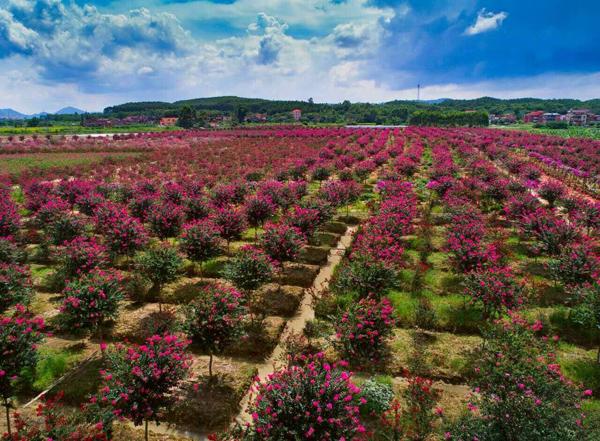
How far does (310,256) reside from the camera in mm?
16234

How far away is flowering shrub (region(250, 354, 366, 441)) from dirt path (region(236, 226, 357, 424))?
0.88 meters

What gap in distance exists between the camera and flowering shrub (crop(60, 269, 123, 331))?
8898mm

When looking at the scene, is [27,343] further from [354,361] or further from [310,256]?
[310,256]

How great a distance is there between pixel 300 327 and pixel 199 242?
15.1 feet

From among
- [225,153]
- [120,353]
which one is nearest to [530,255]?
[120,353]

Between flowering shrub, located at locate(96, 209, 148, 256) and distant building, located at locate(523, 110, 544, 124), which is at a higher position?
distant building, located at locate(523, 110, 544, 124)

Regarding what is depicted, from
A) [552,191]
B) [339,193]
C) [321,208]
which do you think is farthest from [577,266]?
[552,191]

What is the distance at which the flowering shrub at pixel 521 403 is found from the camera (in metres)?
5.22

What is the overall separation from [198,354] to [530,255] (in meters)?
14.4

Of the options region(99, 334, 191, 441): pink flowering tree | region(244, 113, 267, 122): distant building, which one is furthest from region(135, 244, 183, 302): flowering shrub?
region(244, 113, 267, 122): distant building

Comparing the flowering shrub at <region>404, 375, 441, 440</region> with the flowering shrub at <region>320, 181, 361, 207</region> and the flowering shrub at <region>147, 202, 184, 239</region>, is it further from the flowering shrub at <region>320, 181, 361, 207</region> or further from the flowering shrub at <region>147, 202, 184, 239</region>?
the flowering shrub at <region>320, 181, 361, 207</region>

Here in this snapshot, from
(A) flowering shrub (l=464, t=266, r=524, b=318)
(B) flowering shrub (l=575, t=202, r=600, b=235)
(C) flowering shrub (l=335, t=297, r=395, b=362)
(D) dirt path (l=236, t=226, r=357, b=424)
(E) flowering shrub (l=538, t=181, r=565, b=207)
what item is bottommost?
(D) dirt path (l=236, t=226, r=357, b=424)

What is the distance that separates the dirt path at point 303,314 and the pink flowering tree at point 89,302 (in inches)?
169

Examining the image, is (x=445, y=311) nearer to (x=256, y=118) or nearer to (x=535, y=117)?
(x=256, y=118)
